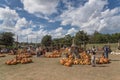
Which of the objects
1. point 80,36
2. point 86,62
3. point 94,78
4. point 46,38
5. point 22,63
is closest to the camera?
point 94,78

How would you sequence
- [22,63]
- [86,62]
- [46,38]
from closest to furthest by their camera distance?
[86,62]
[22,63]
[46,38]

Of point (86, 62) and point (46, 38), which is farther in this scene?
point (46, 38)

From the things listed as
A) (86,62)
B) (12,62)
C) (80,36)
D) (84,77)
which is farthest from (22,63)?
(80,36)

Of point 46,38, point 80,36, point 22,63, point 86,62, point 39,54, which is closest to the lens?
point 86,62

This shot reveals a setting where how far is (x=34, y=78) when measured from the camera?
42.1 ft

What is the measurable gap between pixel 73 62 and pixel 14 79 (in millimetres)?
7563

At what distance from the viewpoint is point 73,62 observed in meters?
19.0

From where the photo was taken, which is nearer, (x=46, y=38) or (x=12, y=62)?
(x=12, y=62)

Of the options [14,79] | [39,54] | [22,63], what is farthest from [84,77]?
[39,54]

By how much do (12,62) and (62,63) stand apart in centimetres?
505

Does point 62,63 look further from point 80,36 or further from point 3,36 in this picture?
point 3,36

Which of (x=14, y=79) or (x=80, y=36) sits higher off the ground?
(x=80, y=36)

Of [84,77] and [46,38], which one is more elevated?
[46,38]

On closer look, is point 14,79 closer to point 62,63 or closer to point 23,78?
point 23,78
